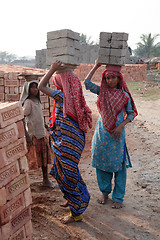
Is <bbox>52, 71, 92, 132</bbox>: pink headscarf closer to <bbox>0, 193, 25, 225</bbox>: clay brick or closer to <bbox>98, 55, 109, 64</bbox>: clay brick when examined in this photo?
<bbox>98, 55, 109, 64</bbox>: clay brick

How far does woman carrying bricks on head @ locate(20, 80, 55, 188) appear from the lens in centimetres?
366

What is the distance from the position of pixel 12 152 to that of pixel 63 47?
1234 mm

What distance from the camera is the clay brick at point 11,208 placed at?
203 cm

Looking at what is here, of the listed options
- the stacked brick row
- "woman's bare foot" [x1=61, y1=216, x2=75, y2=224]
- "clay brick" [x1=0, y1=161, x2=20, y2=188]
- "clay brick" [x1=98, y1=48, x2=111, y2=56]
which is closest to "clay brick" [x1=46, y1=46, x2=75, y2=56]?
"clay brick" [x1=98, y1=48, x2=111, y2=56]

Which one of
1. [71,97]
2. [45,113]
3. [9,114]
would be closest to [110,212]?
[71,97]

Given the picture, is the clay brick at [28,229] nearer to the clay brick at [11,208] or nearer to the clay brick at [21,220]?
the clay brick at [21,220]

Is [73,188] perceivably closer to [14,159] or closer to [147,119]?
[14,159]

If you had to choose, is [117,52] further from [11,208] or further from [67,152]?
[11,208]

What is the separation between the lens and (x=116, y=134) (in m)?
3.05

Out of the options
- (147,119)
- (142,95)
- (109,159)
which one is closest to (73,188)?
(109,159)

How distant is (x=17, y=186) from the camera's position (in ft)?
7.23

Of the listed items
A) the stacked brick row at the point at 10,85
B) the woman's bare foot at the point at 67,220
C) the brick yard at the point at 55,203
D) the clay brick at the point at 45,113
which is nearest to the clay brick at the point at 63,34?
the brick yard at the point at 55,203

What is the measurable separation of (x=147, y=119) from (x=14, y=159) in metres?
6.97

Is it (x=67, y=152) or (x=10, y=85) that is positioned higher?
(x=10, y=85)
